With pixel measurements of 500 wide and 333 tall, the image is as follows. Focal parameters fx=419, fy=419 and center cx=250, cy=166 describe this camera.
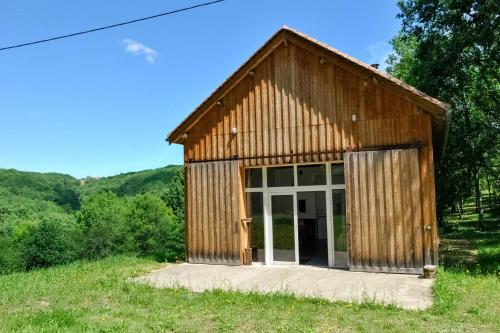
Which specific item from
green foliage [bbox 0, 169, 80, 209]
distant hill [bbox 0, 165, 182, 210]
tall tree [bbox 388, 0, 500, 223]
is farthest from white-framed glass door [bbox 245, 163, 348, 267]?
green foliage [bbox 0, 169, 80, 209]

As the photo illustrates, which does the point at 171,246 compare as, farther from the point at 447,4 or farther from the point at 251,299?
the point at 447,4

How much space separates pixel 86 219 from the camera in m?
54.1

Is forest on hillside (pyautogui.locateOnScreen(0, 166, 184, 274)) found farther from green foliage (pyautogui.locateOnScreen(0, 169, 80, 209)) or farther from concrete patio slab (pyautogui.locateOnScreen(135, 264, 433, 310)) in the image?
concrete patio slab (pyautogui.locateOnScreen(135, 264, 433, 310))

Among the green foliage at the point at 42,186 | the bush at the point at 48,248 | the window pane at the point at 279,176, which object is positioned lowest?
the bush at the point at 48,248

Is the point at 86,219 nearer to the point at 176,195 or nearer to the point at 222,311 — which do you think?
the point at 176,195

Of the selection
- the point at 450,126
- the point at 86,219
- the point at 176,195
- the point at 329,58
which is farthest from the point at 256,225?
the point at 86,219

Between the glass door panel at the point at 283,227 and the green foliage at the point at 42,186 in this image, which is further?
the green foliage at the point at 42,186

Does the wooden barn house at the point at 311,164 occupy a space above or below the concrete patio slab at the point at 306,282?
above

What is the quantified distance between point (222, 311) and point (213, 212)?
5.31 m

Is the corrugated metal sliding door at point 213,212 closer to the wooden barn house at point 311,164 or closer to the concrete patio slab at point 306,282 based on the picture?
the wooden barn house at point 311,164

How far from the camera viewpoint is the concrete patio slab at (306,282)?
26.5 feet

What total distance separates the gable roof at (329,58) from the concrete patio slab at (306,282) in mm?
3998

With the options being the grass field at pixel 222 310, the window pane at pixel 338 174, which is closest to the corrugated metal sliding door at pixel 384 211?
the window pane at pixel 338 174

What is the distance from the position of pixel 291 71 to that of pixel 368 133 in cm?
281
